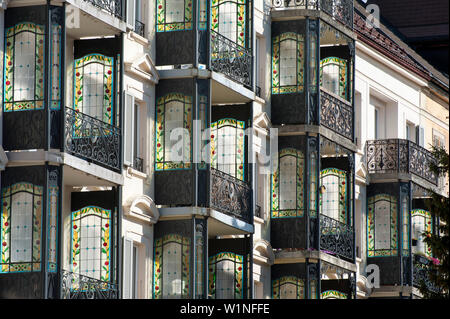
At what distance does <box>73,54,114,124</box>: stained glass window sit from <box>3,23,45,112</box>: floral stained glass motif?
7.04 ft

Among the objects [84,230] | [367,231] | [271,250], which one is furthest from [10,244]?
[367,231]

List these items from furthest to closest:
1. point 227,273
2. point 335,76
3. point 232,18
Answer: point 335,76, point 232,18, point 227,273

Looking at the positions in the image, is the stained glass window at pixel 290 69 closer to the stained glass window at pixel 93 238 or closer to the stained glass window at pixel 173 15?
the stained glass window at pixel 173 15

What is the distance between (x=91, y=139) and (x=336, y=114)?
1230 cm

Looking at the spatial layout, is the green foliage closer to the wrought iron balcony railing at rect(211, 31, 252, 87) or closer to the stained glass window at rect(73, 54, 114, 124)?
the wrought iron balcony railing at rect(211, 31, 252, 87)

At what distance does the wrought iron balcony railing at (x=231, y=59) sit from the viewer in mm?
39094

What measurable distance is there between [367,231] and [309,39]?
7.91 m

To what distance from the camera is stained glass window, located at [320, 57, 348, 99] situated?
46562 mm

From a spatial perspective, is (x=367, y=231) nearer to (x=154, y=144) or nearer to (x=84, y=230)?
(x=154, y=144)

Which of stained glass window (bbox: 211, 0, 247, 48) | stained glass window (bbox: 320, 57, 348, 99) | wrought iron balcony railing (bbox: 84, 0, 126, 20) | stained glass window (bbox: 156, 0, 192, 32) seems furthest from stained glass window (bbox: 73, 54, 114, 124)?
stained glass window (bbox: 320, 57, 348, 99)

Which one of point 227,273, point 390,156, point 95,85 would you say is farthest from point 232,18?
point 390,156

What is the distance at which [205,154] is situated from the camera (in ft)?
125

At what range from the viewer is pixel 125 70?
121ft

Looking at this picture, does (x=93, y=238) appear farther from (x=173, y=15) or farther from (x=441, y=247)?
(x=441, y=247)
